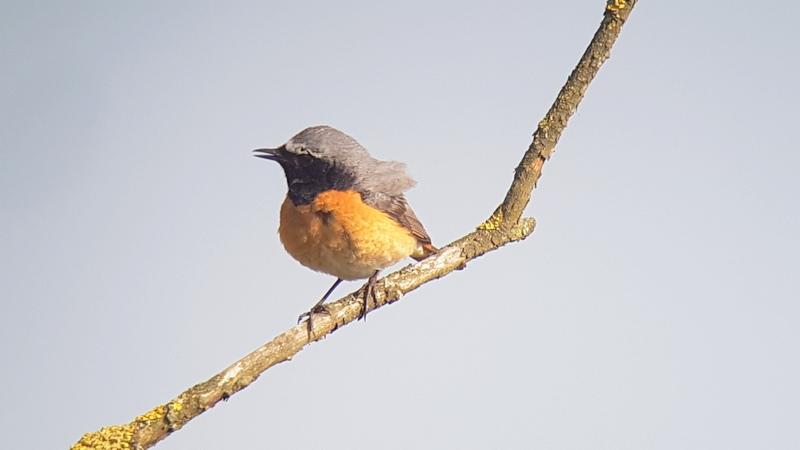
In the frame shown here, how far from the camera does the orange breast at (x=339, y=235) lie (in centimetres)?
595

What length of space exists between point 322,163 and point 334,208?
34cm

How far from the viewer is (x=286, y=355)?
4285 millimetres

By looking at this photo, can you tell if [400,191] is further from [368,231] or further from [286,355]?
[286,355]

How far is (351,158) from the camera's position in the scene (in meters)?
6.09

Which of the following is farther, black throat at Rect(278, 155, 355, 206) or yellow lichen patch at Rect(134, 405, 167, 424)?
black throat at Rect(278, 155, 355, 206)

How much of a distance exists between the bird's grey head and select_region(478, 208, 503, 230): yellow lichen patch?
3.42 ft

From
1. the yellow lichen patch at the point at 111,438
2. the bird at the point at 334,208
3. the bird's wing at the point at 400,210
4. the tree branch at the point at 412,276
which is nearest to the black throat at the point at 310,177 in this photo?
the bird at the point at 334,208

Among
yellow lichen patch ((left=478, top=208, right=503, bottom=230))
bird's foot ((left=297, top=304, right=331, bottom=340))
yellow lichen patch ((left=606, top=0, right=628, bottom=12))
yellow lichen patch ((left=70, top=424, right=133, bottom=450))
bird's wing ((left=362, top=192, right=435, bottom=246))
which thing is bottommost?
yellow lichen patch ((left=70, top=424, right=133, bottom=450))

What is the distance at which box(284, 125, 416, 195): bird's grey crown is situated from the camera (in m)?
5.94

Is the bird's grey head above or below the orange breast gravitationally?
above

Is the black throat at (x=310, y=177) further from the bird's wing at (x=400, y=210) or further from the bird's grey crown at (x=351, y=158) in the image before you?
the bird's wing at (x=400, y=210)

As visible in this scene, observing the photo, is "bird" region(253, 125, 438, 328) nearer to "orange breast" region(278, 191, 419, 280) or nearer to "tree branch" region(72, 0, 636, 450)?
"orange breast" region(278, 191, 419, 280)

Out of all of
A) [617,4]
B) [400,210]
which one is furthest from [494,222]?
[617,4]

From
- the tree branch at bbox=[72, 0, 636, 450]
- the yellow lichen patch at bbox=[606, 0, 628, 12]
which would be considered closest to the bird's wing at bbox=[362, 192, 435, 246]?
the tree branch at bbox=[72, 0, 636, 450]
